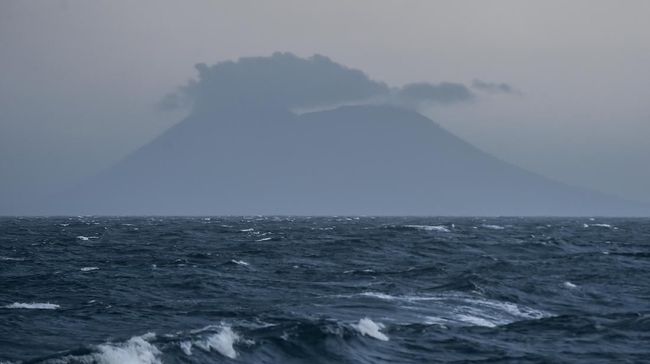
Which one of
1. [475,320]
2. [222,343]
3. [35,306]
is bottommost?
[35,306]

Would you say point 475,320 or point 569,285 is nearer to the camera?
point 475,320

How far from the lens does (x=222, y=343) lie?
27.9 meters

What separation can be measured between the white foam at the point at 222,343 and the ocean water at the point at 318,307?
92 millimetres

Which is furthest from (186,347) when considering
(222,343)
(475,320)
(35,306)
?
(475,320)

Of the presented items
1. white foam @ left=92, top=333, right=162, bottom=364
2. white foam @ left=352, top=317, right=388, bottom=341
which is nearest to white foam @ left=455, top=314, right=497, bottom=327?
white foam @ left=352, top=317, right=388, bottom=341

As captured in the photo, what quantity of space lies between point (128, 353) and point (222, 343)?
3612 mm

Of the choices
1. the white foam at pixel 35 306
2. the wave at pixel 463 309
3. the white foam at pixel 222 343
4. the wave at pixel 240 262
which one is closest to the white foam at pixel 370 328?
the wave at pixel 463 309

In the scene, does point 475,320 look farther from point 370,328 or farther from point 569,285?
point 569,285

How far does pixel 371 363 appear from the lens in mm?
26875

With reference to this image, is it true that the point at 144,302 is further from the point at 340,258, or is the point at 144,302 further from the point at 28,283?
the point at 340,258

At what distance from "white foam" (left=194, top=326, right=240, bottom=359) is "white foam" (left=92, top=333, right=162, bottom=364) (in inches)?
63.3

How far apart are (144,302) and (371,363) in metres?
15.5

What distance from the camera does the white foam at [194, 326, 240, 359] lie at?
88.5ft

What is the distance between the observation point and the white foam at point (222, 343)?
26969 mm
